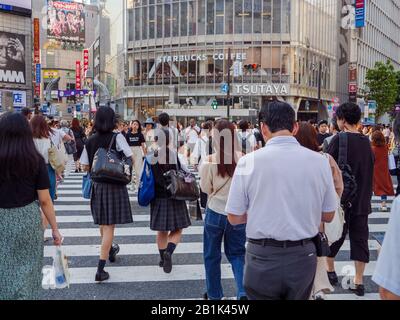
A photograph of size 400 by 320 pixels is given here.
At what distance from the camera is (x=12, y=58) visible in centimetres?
4347

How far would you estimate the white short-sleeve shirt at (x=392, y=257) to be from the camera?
6.95 feet

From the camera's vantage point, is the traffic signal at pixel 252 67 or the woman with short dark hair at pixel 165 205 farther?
the traffic signal at pixel 252 67

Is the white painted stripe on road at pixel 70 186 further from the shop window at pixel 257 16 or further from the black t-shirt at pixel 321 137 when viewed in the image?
the shop window at pixel 257 16

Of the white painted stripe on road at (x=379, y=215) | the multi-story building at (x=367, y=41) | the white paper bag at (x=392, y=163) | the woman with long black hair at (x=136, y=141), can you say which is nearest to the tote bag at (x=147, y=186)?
the white painted stripe on road at (x=379, y=215)

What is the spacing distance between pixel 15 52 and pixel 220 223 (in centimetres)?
4358

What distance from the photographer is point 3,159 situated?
374cm

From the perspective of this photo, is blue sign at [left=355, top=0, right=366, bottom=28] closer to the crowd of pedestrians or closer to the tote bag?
the crowd of pedestrians

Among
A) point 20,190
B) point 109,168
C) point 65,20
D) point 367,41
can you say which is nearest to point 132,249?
point 109,168

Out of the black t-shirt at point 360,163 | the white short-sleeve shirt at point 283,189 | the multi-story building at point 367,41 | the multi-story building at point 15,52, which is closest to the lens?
the white short-sleeve shirt at point 283,189

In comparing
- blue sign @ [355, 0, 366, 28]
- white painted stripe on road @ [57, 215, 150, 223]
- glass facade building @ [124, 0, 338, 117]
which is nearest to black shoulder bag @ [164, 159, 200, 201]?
white painted stripe on road @ [57, 215, 150, 223]

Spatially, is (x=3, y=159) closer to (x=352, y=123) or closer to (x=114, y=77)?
(x=352, y=123)

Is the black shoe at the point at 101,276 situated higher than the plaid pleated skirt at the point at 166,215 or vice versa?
the plaid pleated skirt at the point at 166,215

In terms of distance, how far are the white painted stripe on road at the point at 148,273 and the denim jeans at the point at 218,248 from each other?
107 centimetres
